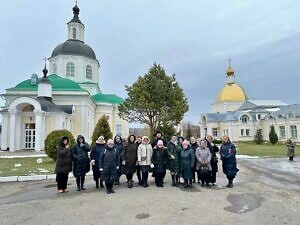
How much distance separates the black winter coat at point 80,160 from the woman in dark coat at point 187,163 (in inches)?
115

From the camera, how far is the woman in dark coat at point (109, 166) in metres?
7.51

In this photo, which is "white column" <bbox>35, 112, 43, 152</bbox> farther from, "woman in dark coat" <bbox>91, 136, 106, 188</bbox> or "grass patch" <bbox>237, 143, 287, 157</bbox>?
"woman in dark coat" <bbox>91, 136, 106, 188</bbox>

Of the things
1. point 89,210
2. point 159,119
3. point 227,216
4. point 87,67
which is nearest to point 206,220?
point 227,216

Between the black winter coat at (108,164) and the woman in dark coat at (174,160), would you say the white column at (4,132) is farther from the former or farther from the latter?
the woman in dark coat at (174,160)

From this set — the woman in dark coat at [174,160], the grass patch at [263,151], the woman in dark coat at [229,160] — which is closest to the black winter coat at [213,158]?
the woman in dark coat at [229,160]

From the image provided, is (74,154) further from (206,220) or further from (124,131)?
(124,131)

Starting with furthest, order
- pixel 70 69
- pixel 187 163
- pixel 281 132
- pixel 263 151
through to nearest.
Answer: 1. pixel 281 132
2. pixel 70 69
3. pixel 263 151
4. pixel 187 163

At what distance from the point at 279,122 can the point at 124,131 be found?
27.1 m

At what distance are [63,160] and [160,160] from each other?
291 centimetres

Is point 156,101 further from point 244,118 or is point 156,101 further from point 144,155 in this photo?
point 244,118

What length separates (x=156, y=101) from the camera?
25.3 m

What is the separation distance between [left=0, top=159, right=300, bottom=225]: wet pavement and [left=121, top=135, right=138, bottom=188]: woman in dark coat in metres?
0.43

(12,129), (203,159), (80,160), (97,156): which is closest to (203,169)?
(203,159)

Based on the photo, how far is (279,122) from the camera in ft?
151
